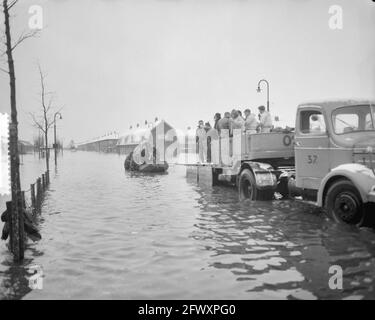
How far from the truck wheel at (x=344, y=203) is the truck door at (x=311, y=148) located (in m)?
0.91

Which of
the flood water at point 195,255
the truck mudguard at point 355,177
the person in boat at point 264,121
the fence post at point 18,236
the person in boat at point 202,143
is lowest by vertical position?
the flood water at point 195,255

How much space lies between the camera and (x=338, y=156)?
924 cm

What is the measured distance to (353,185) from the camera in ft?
27.0

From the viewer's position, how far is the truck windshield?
936 cm

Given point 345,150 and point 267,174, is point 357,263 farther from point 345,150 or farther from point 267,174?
point 267,174

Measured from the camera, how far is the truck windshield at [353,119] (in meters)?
9.36

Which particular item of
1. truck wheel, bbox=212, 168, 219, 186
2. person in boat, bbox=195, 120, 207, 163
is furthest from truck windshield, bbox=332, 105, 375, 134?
person in boat, bbox=195, 120, 207, 163

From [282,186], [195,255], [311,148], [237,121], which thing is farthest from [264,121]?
[195,255]

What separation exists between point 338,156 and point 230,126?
7.71 metres

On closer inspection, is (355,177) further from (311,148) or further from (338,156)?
(311,148)

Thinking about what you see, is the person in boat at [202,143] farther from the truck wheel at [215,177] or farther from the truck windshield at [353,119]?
the truck windshield at [353,119]

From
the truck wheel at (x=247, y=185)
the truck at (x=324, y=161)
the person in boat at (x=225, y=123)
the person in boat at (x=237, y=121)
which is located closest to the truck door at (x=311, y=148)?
the truck at (x=324, y=161)
